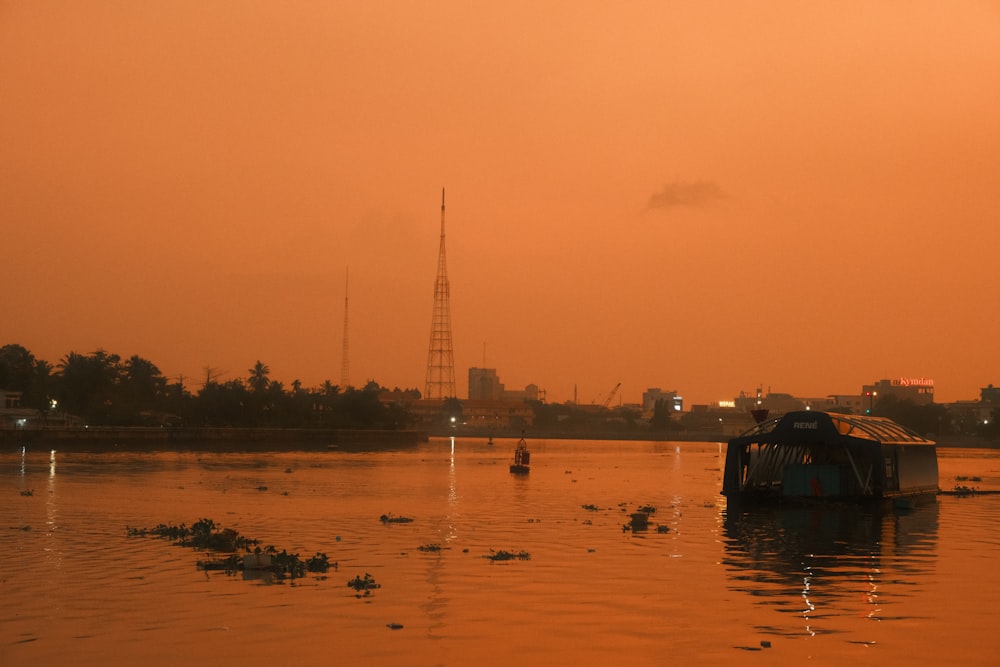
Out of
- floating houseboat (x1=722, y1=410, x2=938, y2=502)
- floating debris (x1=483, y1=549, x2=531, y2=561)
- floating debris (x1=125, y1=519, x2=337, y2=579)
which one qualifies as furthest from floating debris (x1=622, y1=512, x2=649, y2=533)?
floating debris (x1=125, y1=519, x2=337, y2=579)

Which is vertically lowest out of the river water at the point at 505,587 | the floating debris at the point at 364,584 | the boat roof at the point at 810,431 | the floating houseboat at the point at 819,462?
the river water at the point at 505,587

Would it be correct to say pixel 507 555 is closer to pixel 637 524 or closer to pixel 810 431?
pixel 637 524

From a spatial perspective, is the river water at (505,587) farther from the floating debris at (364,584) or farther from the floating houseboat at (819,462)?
the floating houseboat at (819,462)

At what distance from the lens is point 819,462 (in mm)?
67688

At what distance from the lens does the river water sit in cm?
2314

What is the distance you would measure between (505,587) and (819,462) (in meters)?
40.9

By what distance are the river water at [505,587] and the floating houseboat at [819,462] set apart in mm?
2637

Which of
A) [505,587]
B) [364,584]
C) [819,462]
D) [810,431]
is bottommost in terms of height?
[505,587]

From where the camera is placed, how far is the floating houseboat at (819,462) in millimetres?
60875

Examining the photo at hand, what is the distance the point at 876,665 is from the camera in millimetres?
21906

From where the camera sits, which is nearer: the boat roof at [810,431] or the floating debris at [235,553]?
the floating debris at [235,553]

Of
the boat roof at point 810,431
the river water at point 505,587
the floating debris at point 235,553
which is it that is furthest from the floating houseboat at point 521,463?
the floating debris at point 235,553

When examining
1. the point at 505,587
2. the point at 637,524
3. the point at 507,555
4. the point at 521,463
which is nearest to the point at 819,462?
the point at 637,524

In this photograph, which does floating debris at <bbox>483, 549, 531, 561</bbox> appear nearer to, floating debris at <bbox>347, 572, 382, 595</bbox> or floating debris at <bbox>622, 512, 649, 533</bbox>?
floating debris at <bbox>347, 572, 382, 595</bbox>
